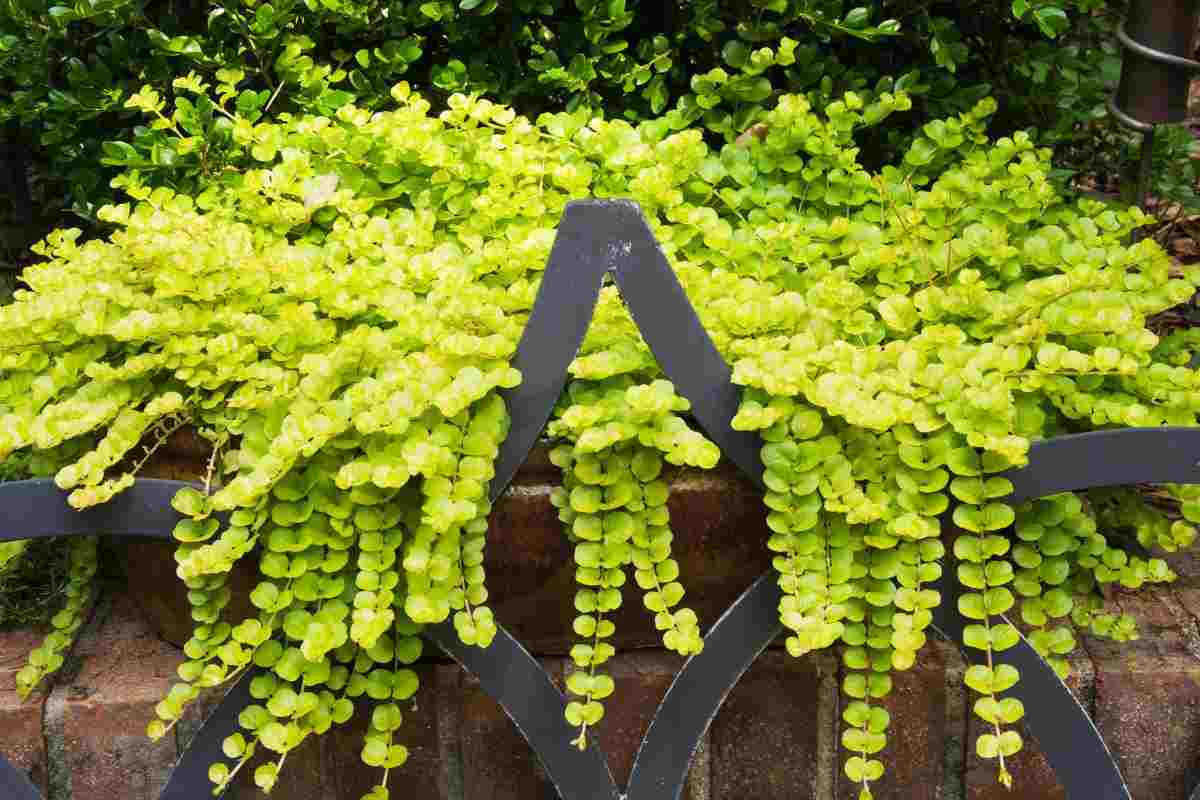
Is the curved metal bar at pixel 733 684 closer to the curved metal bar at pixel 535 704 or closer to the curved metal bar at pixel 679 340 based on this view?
the curved metal bar at pixel 535 704

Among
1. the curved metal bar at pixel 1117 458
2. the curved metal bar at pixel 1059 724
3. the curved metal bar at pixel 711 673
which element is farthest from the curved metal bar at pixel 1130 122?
the curved metal bar at pixel 711 673

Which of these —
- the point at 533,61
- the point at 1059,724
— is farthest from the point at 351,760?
the point at 533,61

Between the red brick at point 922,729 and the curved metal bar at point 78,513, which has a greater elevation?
the curved metal bar at point 78,513

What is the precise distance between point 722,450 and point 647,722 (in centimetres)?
41

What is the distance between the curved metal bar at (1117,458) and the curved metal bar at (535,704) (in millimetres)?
565

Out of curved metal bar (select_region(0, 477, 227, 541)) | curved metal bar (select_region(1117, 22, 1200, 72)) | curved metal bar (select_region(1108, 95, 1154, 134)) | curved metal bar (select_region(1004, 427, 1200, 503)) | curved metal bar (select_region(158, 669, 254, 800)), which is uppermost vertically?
curved metal bar (select_region(1117, 22, 1200, 72))

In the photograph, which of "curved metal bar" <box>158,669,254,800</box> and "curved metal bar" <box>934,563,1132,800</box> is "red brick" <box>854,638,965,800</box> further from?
"curved metal bar" <box>158,669,254,800</box>

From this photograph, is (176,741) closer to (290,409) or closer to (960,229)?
(290,409)

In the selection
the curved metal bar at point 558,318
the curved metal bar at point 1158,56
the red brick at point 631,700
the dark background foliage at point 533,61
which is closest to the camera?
the curved metal bar at point 558,318

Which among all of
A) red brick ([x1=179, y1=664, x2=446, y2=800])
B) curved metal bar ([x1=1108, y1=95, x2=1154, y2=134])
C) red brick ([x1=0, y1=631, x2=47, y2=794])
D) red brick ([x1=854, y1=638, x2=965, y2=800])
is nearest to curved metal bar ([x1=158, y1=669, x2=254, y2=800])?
red brick ([x1=179, y1=664, x2=446, y2=800])

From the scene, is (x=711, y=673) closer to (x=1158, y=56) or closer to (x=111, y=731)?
(x=111, y=731)

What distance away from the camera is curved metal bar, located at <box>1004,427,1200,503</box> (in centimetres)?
129

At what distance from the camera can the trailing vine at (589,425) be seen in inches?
50.1

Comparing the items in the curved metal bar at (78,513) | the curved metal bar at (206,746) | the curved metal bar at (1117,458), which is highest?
the curved metal bar at (1117,458)
